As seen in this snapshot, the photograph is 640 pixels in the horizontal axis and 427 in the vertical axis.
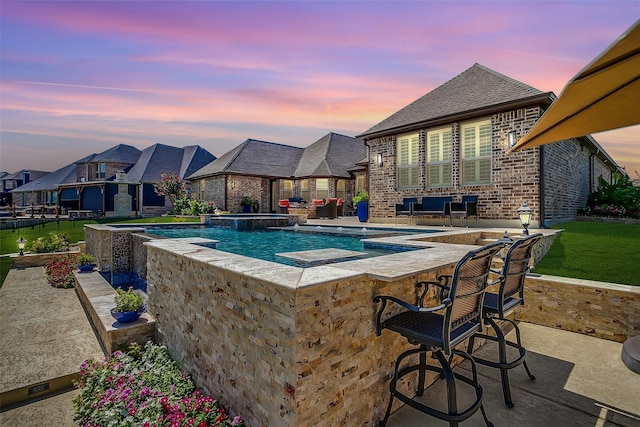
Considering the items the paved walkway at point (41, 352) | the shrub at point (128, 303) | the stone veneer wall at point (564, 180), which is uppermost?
the stone veneer wall at point (564, 180)

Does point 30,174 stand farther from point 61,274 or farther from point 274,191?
point 61,274

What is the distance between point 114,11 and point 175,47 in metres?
1.73

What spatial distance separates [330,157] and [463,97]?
13.7 meters

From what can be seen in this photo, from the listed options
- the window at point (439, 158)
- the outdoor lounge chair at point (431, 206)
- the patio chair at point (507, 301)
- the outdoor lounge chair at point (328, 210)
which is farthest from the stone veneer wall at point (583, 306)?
the outdoor lounge chair at point (328, 210)

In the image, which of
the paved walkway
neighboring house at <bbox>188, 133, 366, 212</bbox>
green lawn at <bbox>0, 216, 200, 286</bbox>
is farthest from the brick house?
the paved walkway

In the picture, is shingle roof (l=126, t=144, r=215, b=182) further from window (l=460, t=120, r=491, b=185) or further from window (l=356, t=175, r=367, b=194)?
window (l=460, t=120, r=491, b=185)

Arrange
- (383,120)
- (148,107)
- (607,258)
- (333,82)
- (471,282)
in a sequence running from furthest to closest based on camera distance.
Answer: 1. (383,120)
2. (148,107)
3. (333,82)
4. (607,258)
5. (471,282)

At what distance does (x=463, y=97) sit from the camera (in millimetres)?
11117

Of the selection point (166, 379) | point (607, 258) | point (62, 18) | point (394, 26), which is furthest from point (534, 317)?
point (62, 18)

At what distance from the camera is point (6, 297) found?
7363 millimetres

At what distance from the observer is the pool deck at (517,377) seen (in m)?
2.76

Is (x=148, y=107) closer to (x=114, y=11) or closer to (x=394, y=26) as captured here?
(x=114, y=11)

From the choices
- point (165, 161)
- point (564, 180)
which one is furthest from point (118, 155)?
point (564, 180)

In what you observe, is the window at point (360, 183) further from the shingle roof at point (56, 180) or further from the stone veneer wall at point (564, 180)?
the shingle roof at point (56, 180)
